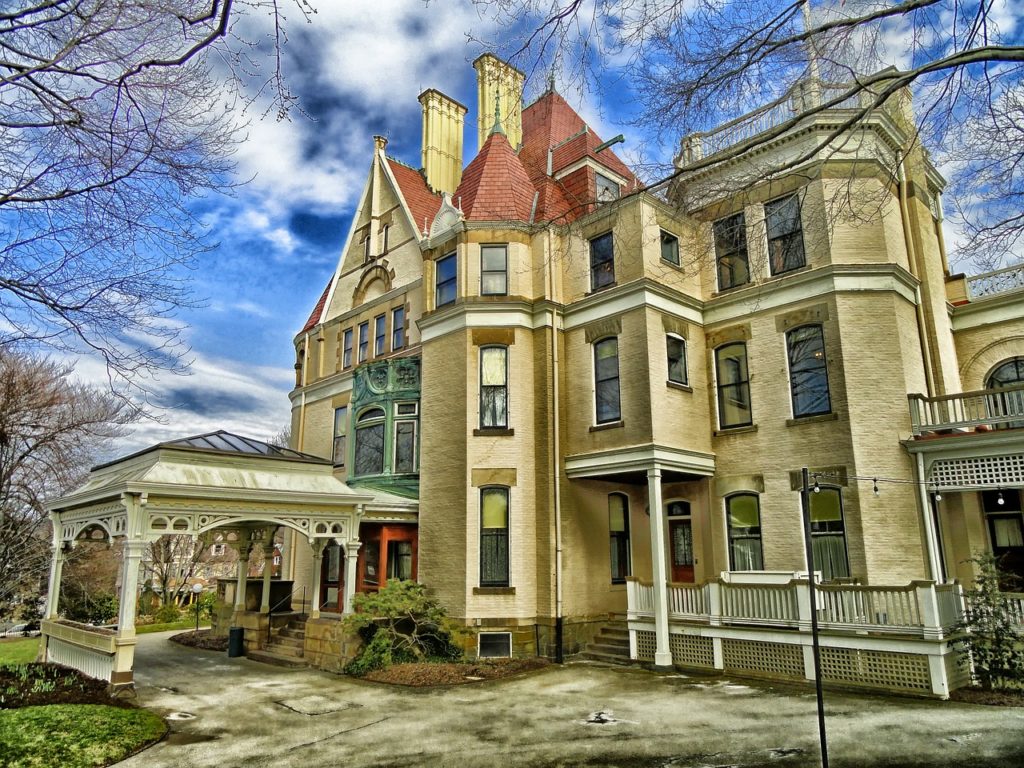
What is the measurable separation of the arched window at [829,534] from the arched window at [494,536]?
22.9ft

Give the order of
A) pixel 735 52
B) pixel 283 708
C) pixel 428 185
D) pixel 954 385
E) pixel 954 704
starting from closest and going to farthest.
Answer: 1. pixel 735 52
2. pixel 954 704
3. pixel 283 708
4. pixel 954 385
5. pixel 428 185

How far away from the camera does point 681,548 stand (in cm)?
1889

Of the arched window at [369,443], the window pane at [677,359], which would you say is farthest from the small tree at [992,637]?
the arched window at [369,443]

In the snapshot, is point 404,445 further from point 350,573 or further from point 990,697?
point 990,697

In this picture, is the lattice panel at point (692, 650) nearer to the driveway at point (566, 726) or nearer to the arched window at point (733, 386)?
the driveway at point (566, 726)

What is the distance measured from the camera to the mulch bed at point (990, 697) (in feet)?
37.1

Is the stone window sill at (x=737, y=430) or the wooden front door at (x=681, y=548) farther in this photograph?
the wooden front door at (x=681, y=548)

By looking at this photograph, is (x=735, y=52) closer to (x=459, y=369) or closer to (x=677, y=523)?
(x=459, y=369)

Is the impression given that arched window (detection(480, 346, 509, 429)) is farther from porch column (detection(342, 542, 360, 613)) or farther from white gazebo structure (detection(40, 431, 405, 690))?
porch column (detection(342, 542, 360, 613))

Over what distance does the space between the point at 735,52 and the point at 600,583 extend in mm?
13374

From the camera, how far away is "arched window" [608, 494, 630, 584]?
19047 millimetres

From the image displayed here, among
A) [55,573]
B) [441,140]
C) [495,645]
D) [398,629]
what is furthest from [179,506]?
[441,140]

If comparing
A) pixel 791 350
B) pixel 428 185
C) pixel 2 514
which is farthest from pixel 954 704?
pixel 2 514

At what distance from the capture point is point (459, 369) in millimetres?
18922
